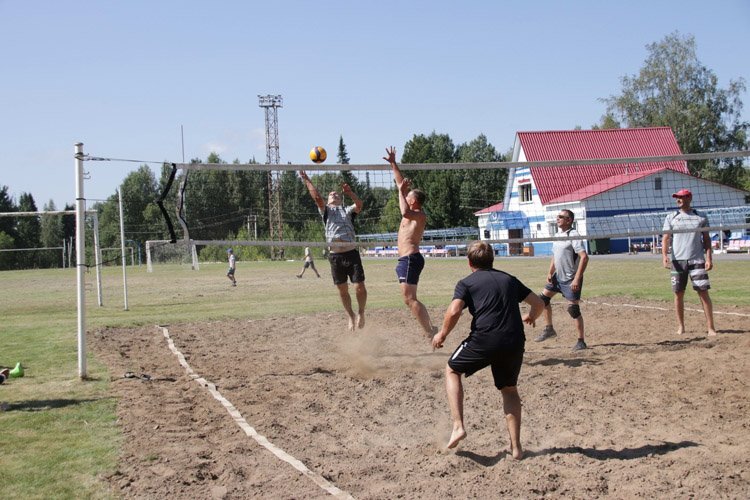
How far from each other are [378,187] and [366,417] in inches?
189

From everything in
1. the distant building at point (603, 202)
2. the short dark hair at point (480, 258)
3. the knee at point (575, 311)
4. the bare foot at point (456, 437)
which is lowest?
the bare foot at point (456, 437)

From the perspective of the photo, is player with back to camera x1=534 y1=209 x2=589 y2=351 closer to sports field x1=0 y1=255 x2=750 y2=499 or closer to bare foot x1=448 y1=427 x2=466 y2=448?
sports field x1=0 y1=255 x2=750 y2=499

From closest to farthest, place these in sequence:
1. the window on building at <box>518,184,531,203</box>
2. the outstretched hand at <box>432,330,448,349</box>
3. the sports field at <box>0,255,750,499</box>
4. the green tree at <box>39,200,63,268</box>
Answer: the sports field at <box>0,255,750,499</box>
the outstretched hand at <box>432,330,448,349</box>
the window on building at <box>518,184,531,203</box>
the green tree at <box>39,200,63,268</box>

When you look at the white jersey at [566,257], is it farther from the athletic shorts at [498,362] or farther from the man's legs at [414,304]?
the athletic shorts at [498,362]

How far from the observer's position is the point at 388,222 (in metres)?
13.3

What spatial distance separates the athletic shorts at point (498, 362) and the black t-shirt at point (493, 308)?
6 centimetres

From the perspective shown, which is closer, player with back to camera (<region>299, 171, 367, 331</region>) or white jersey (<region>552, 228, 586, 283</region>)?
white jersey (<region>552, 228, 586, 283</region>)

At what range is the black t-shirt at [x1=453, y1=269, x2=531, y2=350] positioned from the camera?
5.71 metres

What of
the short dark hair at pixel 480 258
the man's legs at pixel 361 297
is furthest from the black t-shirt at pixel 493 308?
the man's legs at pixel 361 297

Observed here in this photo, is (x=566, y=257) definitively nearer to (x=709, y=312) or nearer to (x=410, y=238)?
(x=709, y=312)

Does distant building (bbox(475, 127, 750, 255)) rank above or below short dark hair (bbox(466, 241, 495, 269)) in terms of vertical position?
above

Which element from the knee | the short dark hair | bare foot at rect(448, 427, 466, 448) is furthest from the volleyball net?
bare foot at rect(448, 427, 466, 448)

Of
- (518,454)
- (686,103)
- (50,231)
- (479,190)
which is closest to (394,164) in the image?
(518,454)

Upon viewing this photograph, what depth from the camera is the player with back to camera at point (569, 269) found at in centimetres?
1021
